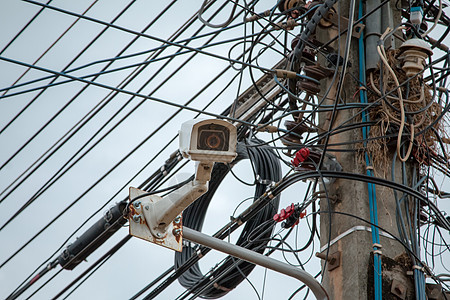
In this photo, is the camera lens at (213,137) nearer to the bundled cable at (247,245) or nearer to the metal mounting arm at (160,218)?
the metal mounting arm at (160,218)

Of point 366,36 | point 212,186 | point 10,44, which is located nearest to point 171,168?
point 212,186

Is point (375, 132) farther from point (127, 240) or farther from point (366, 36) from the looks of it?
point (127, 240)

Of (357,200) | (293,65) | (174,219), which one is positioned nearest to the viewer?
(174,219)

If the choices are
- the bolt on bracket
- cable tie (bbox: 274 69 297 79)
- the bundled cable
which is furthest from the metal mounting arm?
the bundled cable

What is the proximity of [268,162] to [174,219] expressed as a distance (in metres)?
2.68

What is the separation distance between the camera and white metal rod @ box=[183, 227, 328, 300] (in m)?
5.20

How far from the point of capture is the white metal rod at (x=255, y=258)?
5.20 meters

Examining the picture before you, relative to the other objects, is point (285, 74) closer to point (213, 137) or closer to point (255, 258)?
point (255, 258)

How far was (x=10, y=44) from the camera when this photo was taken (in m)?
7.89

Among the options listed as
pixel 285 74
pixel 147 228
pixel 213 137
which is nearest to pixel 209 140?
pixel 213 137

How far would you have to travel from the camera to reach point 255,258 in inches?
209

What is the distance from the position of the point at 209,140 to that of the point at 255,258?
1159 millimetres

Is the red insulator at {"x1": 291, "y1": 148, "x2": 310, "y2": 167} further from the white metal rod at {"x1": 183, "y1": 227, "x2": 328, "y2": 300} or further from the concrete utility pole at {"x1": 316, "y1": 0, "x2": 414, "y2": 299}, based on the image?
the white metal rod at {"x1": 183, "y1": 227, "x2": 328, "y2": 300}

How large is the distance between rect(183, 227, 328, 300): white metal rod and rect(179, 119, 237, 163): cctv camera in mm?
890
